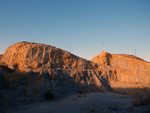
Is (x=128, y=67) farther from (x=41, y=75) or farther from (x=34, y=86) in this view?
(x=34, y=86)

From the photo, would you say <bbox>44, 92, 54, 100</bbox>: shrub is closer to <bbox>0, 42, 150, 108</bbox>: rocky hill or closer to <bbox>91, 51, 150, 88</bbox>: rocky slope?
<bbox>0, 42, 150, 108</bbox>: rocky hill

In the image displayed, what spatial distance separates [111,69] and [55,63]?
9.05 meters

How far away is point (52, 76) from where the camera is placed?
13328mm

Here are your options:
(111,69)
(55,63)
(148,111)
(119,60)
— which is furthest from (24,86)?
(119,60)

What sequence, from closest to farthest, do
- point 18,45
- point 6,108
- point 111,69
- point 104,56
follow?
point 6,108 < point 18,45 < point 111,69 < point 104,56

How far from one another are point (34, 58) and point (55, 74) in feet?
9.72

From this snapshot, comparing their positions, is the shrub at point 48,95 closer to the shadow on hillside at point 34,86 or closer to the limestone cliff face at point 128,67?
the shadow on hillside at point 34,86

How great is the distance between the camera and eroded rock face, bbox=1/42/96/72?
13531mm

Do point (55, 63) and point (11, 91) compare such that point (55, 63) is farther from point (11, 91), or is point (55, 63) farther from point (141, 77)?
point (141, 77)

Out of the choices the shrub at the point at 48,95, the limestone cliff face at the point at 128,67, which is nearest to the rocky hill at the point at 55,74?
the limestone cliff face at the point at 128,67

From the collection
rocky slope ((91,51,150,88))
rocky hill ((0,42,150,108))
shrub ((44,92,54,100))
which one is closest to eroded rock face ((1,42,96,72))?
rocky hill ((0,42,150,108))

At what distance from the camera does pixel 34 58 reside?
13906mm

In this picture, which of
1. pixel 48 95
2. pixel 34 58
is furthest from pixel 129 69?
pixel 34 58

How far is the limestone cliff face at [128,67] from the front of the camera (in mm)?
17469
